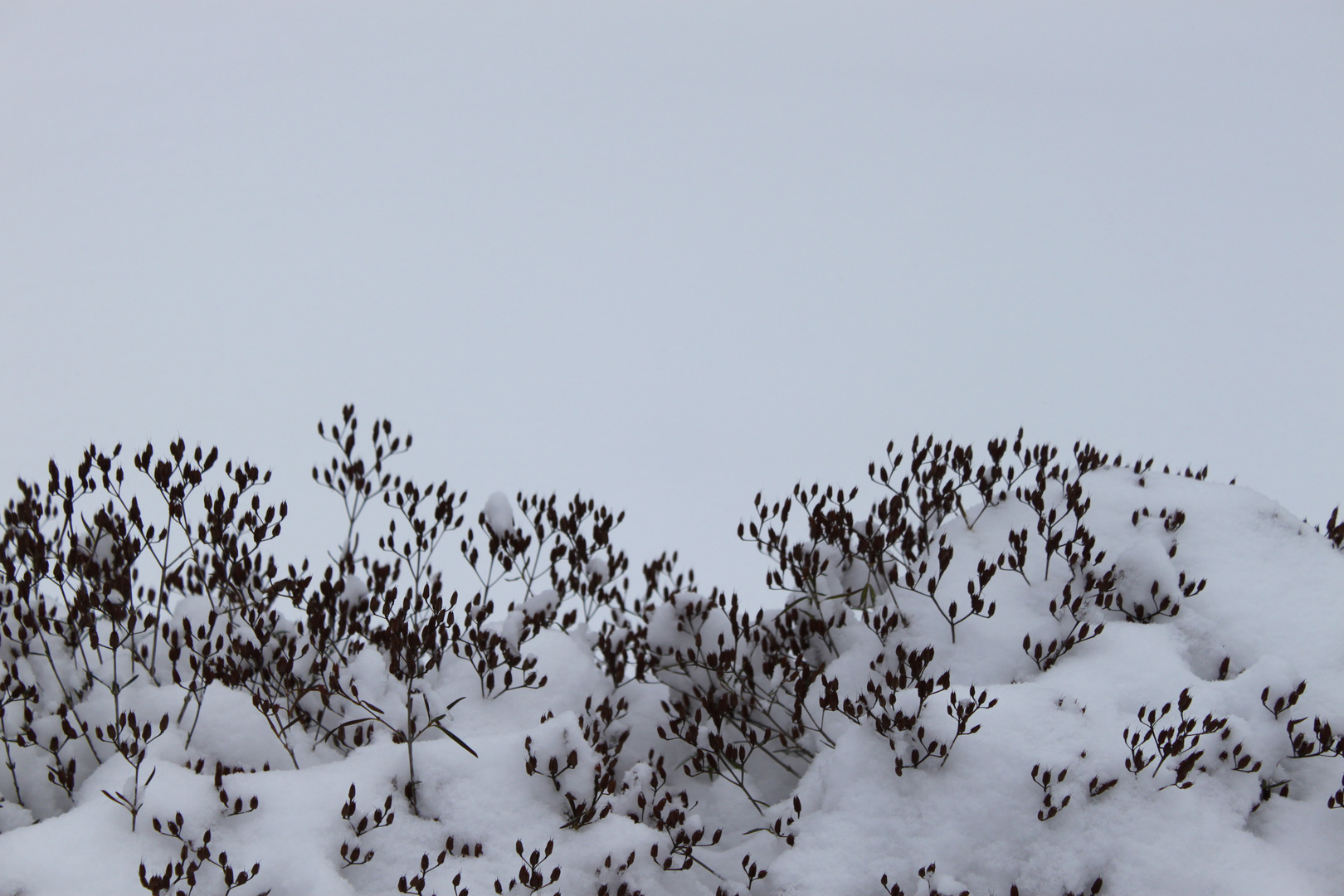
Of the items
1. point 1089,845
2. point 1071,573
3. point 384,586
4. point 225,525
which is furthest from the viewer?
point 384,586

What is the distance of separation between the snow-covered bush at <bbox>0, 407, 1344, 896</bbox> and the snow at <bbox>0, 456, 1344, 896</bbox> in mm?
17

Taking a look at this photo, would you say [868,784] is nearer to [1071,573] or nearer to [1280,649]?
[1071,573]

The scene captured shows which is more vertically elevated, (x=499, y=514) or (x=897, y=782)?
(x=499, y=514)

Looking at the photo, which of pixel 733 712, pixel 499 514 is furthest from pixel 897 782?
pixel 499 514

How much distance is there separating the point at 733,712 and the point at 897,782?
47.9 inches

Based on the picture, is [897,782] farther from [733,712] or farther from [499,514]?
[499,514]

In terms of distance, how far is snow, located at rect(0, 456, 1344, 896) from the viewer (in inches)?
161

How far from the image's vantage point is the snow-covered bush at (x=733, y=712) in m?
4.17

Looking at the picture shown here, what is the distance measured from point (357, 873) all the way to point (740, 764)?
6.94 feet

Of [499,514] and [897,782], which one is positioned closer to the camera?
[897,782]

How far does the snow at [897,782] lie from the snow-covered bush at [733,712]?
0.02 m

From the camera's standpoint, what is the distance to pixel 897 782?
4543 mm

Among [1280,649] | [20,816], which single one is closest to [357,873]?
[20,816]

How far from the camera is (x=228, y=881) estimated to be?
3770 mm
